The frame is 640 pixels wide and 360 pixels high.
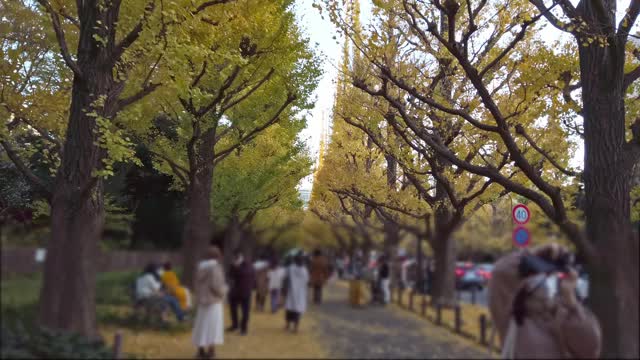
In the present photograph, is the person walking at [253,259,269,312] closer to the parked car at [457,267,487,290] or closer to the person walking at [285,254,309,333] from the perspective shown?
the person walking at [285,254,309,333]

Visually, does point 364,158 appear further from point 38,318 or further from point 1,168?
point 38,318

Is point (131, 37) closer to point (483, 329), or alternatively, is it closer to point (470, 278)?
point (483, 329)

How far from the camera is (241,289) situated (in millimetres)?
12180

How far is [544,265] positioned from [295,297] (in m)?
9.12

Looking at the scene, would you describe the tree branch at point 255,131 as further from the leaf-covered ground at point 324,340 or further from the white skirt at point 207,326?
the leaf-covered ground at point 324,340

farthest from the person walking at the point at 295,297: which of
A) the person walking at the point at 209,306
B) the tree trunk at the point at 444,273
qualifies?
the tree trunk at the point at 444,273

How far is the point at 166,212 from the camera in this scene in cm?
1272

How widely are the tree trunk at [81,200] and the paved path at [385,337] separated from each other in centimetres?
522

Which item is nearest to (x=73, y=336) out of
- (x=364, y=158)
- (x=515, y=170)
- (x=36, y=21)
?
(x=36, y=21)

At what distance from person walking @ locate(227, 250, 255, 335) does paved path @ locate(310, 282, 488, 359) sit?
5.12 ft

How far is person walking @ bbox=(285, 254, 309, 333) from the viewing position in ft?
43.0

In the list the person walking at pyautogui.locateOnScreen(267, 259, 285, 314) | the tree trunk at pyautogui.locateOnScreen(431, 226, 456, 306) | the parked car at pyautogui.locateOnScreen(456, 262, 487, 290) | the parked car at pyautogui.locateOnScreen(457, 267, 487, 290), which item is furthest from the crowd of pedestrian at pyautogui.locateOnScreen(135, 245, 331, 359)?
the parked car at pyautogui.locateOnScreen(457, 267, 487, 290)

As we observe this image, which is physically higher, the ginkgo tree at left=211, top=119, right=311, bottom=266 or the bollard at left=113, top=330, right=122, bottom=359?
the ginkgo tree at left=211, top=119, right=311, bottom=266

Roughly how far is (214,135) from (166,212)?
2189 mm
